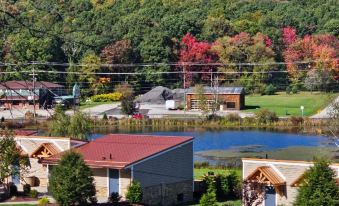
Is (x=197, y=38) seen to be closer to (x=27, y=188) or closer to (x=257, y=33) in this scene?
(x=257, y=33)

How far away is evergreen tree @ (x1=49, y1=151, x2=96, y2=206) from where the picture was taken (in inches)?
992

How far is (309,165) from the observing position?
971 inches

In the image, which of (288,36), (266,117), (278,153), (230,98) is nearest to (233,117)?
(266,117)

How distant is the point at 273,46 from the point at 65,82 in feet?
68.6

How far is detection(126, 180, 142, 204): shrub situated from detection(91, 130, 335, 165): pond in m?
12.2

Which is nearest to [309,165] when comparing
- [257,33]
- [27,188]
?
[27,188]

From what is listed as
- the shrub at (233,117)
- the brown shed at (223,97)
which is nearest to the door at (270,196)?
the shrub at (233,117)

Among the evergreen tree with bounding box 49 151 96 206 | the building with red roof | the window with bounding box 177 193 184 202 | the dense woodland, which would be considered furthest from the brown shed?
the evergreen tree with bounding box 49 151 96 206

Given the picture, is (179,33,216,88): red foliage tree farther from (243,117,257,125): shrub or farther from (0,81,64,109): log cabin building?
(243,117,257,125): shrub

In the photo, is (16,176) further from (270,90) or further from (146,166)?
(270,90)

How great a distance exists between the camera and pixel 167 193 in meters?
27.9

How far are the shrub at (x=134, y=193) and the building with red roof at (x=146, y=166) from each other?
649 mm

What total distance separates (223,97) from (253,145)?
20.0 meters

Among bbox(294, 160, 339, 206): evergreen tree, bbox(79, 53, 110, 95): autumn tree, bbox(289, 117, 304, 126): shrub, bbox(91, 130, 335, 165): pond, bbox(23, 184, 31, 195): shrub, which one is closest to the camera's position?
bbox(294, 160, 339, 206): evergreen tree
